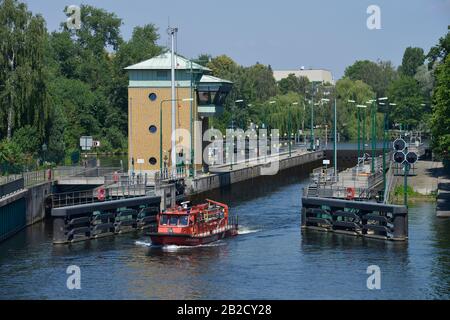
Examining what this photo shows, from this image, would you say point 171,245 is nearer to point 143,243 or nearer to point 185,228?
point 185,228

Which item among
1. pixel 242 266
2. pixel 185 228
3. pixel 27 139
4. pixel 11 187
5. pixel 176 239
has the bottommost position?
pixel 242 266

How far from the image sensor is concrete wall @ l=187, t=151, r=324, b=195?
4419 inches

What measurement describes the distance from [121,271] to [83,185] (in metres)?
37.0

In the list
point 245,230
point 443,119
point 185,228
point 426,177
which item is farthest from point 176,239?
point 426,177

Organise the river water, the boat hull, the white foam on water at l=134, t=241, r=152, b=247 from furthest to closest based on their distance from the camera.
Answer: the white foam on water at l=134, t=241, r=152, b=247, the boat hull, the river water

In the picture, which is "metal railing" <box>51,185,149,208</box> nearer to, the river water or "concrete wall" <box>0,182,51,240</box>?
"concrete wall" <box>0,182,51,240</box>

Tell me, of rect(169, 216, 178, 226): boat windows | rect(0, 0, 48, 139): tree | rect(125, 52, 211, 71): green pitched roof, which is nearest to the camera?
rect(169, 216, 178, 226): boat windows

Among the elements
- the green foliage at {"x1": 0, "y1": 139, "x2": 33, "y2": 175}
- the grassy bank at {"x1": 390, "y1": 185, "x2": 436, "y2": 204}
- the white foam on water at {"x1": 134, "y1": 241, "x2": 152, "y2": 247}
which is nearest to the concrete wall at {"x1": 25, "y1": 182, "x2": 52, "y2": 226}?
the green foliage at {"x1": 0, "y1": 139, "x2": 33, "y2": 175}

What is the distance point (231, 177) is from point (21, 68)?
93.1ft

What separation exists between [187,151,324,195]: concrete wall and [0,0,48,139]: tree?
20.8 meters

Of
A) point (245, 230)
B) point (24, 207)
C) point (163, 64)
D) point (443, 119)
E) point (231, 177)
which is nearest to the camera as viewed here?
point (245, 230)

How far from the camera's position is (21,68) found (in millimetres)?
119938

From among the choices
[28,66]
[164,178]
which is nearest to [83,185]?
[164,178]

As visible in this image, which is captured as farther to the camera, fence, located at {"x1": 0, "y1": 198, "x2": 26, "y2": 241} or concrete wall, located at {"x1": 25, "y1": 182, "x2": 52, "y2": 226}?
concrete wall, located at {"x1": 25, "y1": 182, "x2": 52, "y2": 226}
